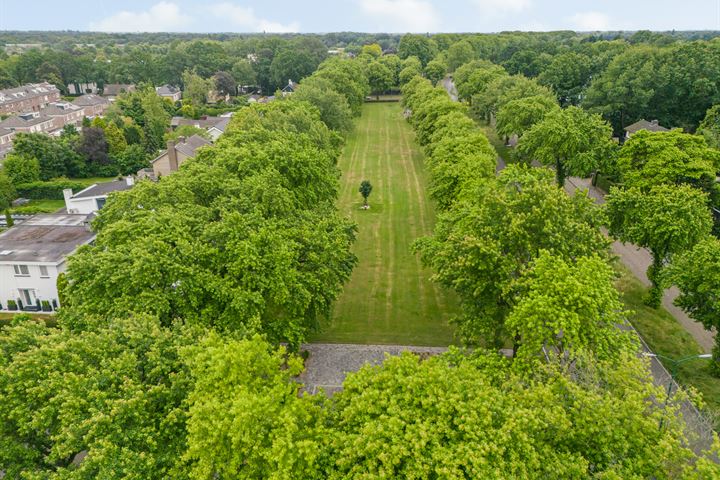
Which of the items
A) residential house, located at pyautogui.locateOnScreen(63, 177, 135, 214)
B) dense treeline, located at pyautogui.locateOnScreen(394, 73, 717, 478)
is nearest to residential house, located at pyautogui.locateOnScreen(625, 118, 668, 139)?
dense treeline, located at pyautogui.locateOnScreen(394, 73, 717, 478)

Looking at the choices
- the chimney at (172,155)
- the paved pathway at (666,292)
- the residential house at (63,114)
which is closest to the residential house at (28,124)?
the residential house at (63,114)

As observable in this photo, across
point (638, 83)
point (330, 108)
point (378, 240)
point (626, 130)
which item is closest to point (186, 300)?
point (378, 240)

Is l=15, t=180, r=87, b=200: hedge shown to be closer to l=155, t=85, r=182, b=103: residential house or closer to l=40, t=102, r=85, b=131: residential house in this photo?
l=40, t=102, r=85, b=131: residential house

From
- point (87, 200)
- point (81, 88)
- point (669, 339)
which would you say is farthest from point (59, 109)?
point (669, 339)

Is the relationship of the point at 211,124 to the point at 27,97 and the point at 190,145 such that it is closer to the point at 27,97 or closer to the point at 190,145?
the point at 190,145

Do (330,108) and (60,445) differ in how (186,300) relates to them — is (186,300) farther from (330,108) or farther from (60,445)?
(330,108)

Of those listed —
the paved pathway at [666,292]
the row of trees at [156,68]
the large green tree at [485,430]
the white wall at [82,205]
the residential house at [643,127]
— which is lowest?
the paved pathway at [666,292]

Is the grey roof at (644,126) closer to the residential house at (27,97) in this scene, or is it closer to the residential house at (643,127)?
the residential house at (643,127)
